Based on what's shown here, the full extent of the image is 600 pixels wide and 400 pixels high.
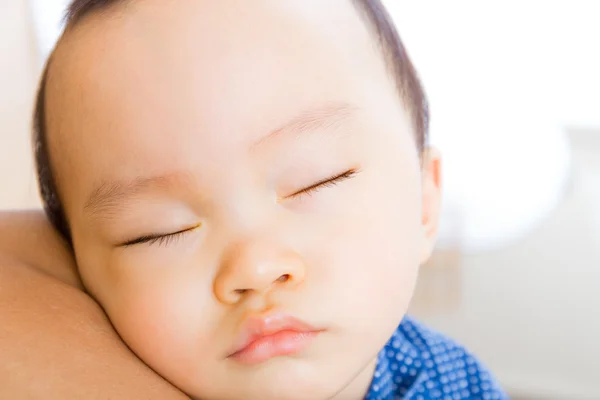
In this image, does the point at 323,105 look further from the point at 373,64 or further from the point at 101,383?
→ the point at 101,383

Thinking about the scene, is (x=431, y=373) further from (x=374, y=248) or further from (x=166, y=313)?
(x=166, y=313)

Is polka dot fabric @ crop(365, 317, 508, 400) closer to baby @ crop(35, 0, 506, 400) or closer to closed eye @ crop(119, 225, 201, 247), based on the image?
baby @ crop(35, 0, 506, 400)

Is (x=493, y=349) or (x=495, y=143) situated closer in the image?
(x=495, y=143)

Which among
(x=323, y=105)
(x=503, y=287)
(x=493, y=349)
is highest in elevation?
(x=323, y=105)

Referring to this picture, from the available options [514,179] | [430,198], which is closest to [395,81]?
[430,198]

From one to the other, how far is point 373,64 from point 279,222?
0.27 meters

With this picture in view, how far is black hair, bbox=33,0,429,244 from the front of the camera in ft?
3.08

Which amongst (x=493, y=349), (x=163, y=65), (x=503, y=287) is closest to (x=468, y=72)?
(x=503, y=287)

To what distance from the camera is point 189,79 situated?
770mm

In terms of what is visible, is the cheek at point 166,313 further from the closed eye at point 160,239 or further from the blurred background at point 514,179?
the blurred background at point 514,179

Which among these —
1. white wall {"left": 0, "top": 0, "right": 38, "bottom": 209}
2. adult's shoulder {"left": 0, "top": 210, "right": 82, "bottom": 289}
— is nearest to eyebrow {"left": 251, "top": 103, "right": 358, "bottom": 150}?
adult's shoulder {"left": 0, "top": 210, "right": 82, "bottom": 289}

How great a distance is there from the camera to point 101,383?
2.26 feet

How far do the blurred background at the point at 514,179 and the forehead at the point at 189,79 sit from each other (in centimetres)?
77

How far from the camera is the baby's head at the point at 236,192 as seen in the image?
2.51ft
